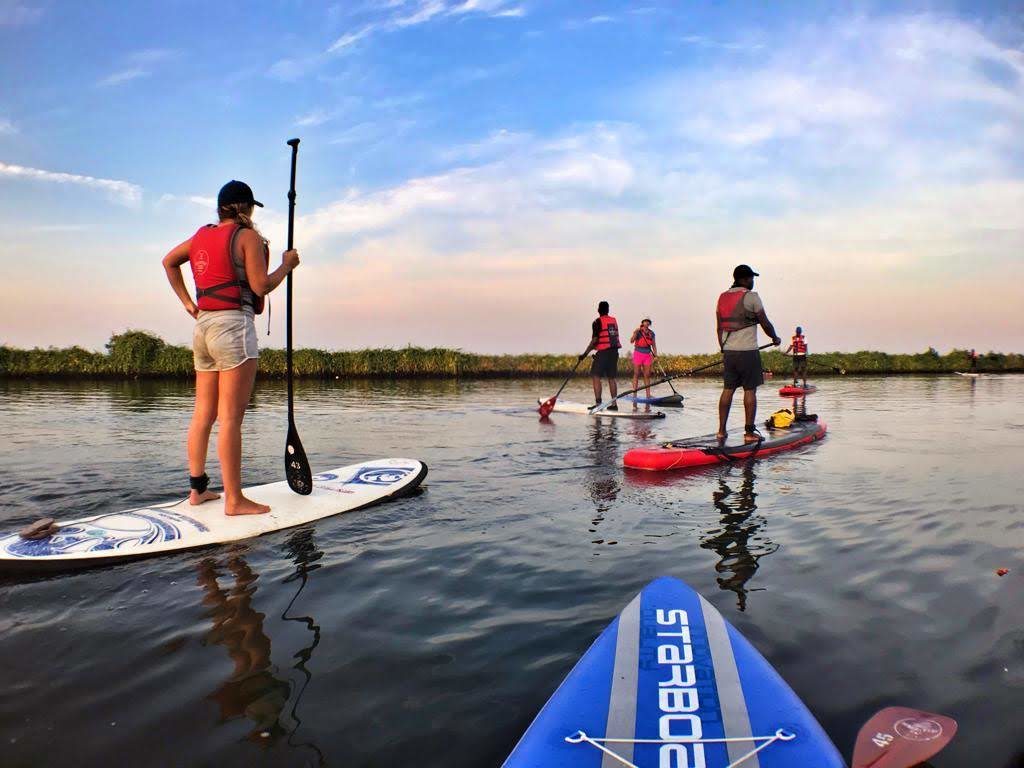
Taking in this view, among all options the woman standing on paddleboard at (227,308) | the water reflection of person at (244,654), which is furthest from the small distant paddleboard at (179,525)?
the water reflection of person at (244,654)

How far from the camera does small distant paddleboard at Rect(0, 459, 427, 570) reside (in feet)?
12.4

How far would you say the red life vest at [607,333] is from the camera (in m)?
13.5

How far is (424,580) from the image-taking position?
3.67 m

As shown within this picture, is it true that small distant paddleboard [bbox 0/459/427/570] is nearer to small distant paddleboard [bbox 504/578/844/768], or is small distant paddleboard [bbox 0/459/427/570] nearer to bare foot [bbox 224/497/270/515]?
bare foot [bbox 224/497/270/515]

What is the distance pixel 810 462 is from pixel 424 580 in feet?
18.6

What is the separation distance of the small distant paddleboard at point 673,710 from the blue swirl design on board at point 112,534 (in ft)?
9.79

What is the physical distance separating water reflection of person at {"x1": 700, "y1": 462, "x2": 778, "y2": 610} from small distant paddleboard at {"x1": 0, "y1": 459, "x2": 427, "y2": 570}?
105 inches

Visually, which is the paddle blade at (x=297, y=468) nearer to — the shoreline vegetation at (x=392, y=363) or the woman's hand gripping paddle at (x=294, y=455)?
the woman's hand gripping paddle at (x=294, y=455)

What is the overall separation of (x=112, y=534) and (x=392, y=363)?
26801 millimetres

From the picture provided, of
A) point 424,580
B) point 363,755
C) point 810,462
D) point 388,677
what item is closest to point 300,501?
point 424,580

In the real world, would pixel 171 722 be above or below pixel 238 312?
below

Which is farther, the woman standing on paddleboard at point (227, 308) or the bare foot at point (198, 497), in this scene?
the bare foot at point (198, 497)

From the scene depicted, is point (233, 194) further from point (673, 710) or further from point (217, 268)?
point (673, 710)

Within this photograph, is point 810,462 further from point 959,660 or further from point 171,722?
point 171,722
